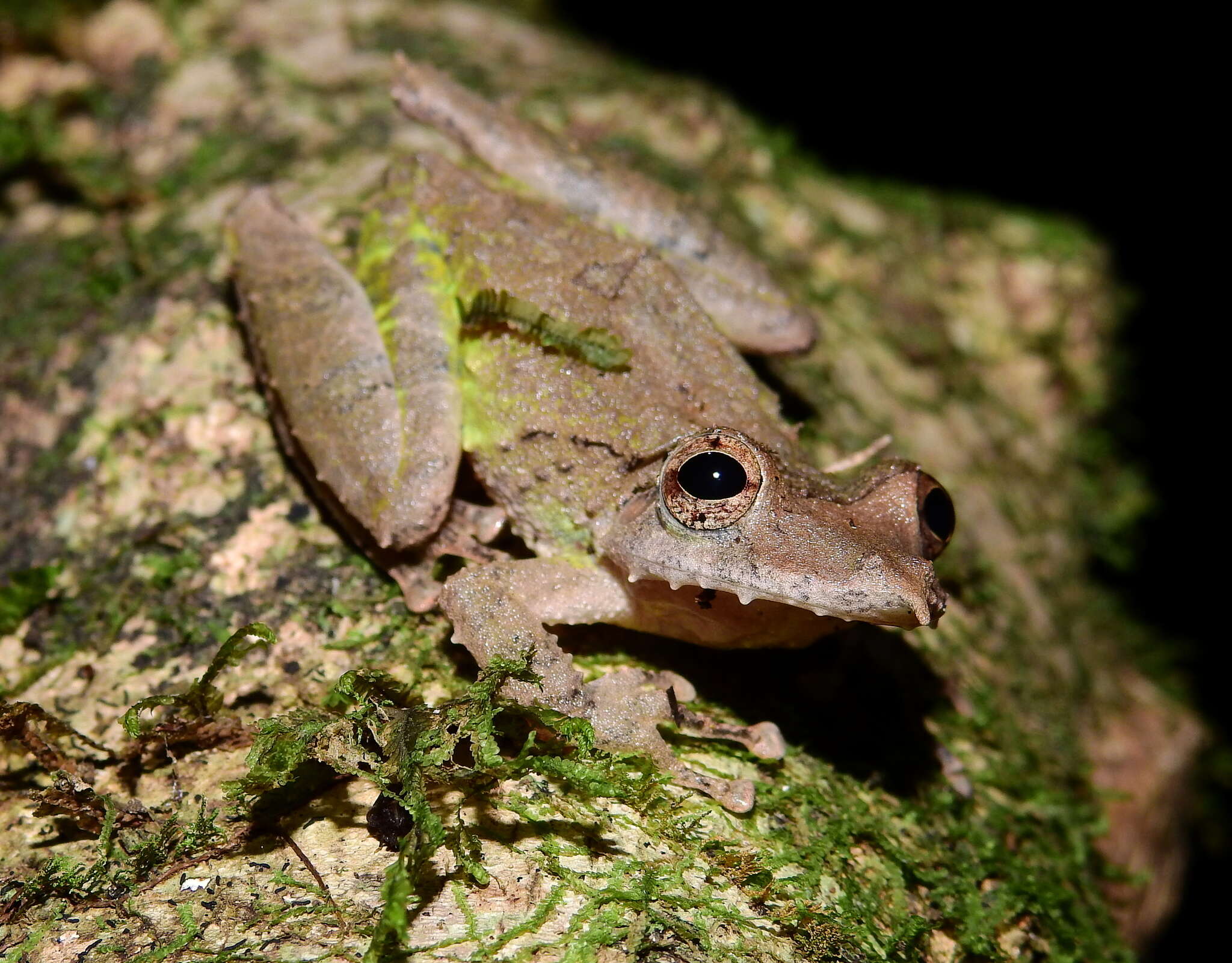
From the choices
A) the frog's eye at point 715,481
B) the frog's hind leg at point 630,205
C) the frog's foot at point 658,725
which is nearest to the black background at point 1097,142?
the frog's hind leg at point 630,205

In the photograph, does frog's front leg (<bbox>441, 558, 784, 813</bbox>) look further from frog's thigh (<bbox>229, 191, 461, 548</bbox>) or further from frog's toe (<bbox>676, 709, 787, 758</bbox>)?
frog's thigh (<bbox>229, 191, 461, 548</bbox>)

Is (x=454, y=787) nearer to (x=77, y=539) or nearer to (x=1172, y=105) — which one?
(x=77, y=539)

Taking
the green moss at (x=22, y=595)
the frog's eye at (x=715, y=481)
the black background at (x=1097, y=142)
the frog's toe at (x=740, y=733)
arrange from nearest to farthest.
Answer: the frog's eye at (x=715, y=481)
the frog's toe at (x=740, y=733)
the green moss at (x=22, y=595)
the black background at (x=1097, y=142)

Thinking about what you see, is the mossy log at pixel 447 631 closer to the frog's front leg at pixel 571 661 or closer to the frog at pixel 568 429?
the frog's front leg at pixel 571 661

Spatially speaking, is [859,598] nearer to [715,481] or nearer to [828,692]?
[715,481]

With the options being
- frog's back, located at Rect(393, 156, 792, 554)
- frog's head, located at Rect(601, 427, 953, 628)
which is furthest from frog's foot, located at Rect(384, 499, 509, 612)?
frog's head, located at Rect(601, 427, 953, 628)

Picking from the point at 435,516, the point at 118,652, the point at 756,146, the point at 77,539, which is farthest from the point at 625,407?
the point at 756,146
